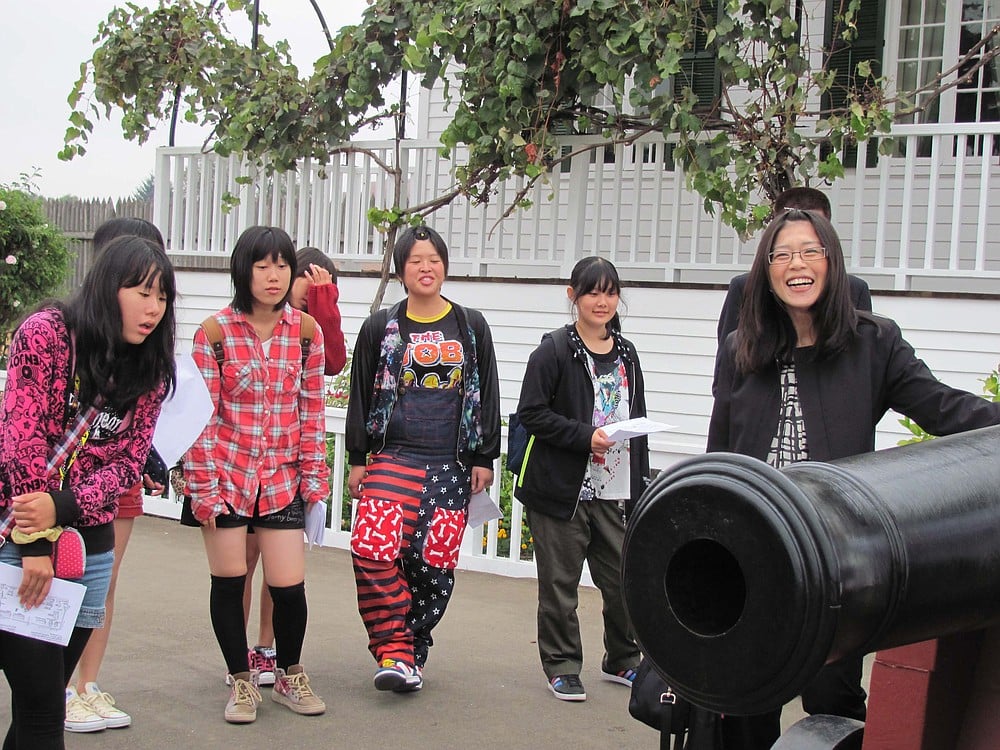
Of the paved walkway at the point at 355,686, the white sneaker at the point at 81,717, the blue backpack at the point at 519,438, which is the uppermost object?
the blue backpack at the point at 519,438

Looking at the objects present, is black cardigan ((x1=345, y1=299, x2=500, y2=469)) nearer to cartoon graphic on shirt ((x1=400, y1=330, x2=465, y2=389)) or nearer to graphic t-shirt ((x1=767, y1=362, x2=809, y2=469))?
cartoon graphic on shirt ((x1=400, y1=330, x2=465, y2=389))

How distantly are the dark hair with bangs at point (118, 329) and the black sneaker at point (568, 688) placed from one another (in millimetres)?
2315

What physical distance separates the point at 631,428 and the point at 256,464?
Result: 1456mm

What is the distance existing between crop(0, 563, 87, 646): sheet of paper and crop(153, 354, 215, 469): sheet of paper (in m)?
0.97

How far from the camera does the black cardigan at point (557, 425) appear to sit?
Result: 5.09 m

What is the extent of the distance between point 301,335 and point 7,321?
1139 cm

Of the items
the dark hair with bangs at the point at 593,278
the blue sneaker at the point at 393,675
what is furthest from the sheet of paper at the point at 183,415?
the dark hair with bangs at the point at 593,278

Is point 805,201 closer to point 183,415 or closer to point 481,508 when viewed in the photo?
point 481,508

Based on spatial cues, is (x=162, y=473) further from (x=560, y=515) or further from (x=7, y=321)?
(x=7, y=321)

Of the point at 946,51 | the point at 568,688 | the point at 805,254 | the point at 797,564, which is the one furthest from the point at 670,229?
the point at 797,564

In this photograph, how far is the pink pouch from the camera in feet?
10.7

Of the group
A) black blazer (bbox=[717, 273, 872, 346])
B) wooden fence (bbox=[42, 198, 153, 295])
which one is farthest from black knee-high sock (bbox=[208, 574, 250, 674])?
wooden fence (bbox=[42, 198, 153, 295])

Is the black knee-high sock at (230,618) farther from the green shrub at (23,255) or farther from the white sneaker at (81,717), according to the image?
the green shrub at (23,255)

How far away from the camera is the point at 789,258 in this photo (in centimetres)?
326
